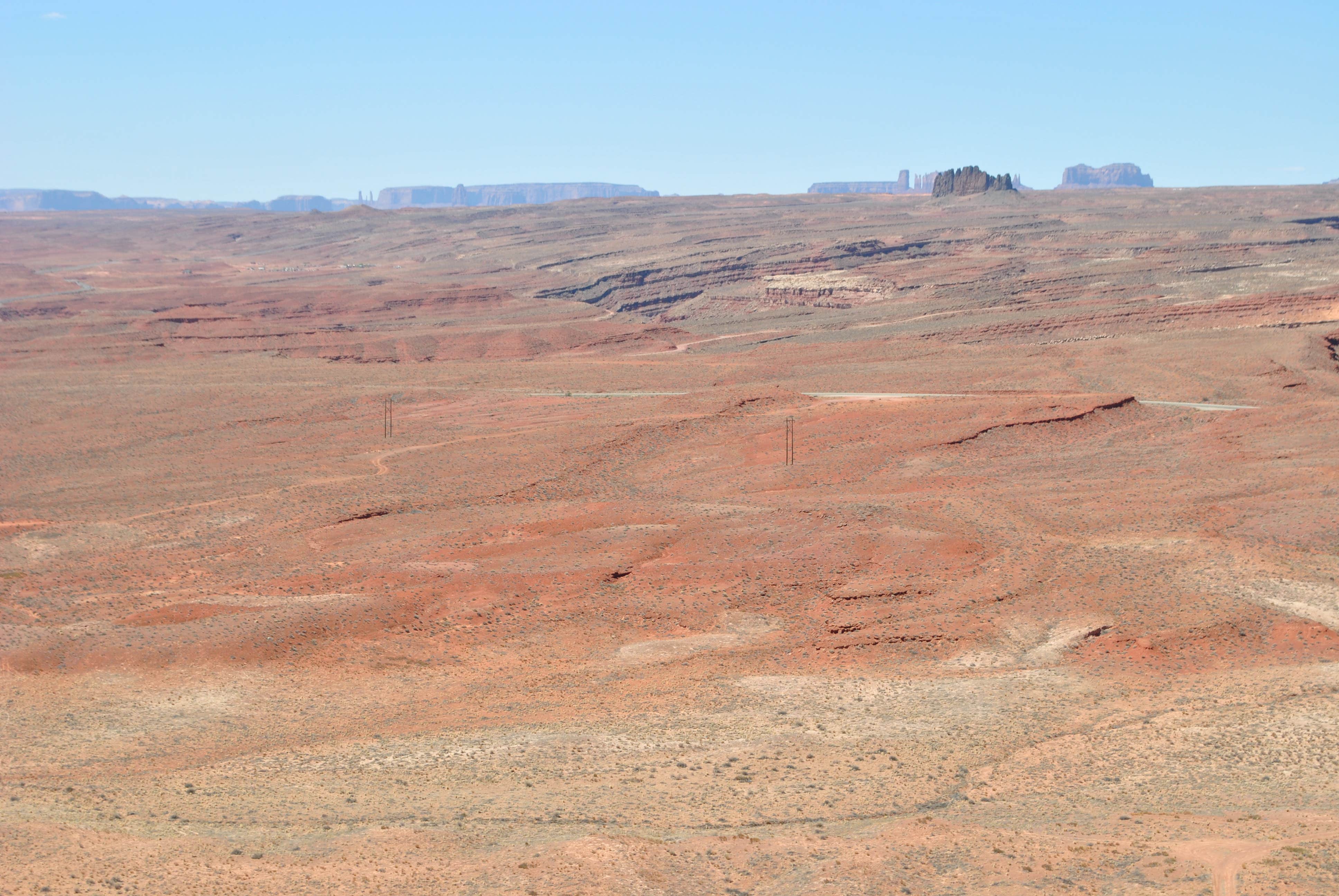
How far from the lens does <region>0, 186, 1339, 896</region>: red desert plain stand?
43.0ft

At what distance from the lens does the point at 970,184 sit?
500 feet

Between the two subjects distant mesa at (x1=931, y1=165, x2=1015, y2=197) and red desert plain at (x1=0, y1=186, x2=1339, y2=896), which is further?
distant mesa at (x1=931, y1=165, x2=1015, y2=197)

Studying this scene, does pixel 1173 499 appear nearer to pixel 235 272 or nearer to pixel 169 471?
pixel 169 471

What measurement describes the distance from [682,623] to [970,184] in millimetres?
140782

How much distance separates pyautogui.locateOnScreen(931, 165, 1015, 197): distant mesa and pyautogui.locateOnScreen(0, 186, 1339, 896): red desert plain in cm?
9566

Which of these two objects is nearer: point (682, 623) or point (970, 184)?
point (682, 623)

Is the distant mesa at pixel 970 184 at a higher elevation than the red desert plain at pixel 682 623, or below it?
higher

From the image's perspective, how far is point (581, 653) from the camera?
21.1 m

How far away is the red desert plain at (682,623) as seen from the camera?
43.0 feet

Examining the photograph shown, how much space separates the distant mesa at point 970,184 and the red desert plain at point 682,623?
3766 inches

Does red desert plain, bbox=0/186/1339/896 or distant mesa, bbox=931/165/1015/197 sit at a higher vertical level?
distant mesa, bbox=931/165/1015/197

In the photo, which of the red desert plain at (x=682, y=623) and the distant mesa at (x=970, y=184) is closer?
the red desert plain at (x=682, y=623)

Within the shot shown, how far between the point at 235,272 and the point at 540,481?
9546cm

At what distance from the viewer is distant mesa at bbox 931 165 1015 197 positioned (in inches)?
5807
